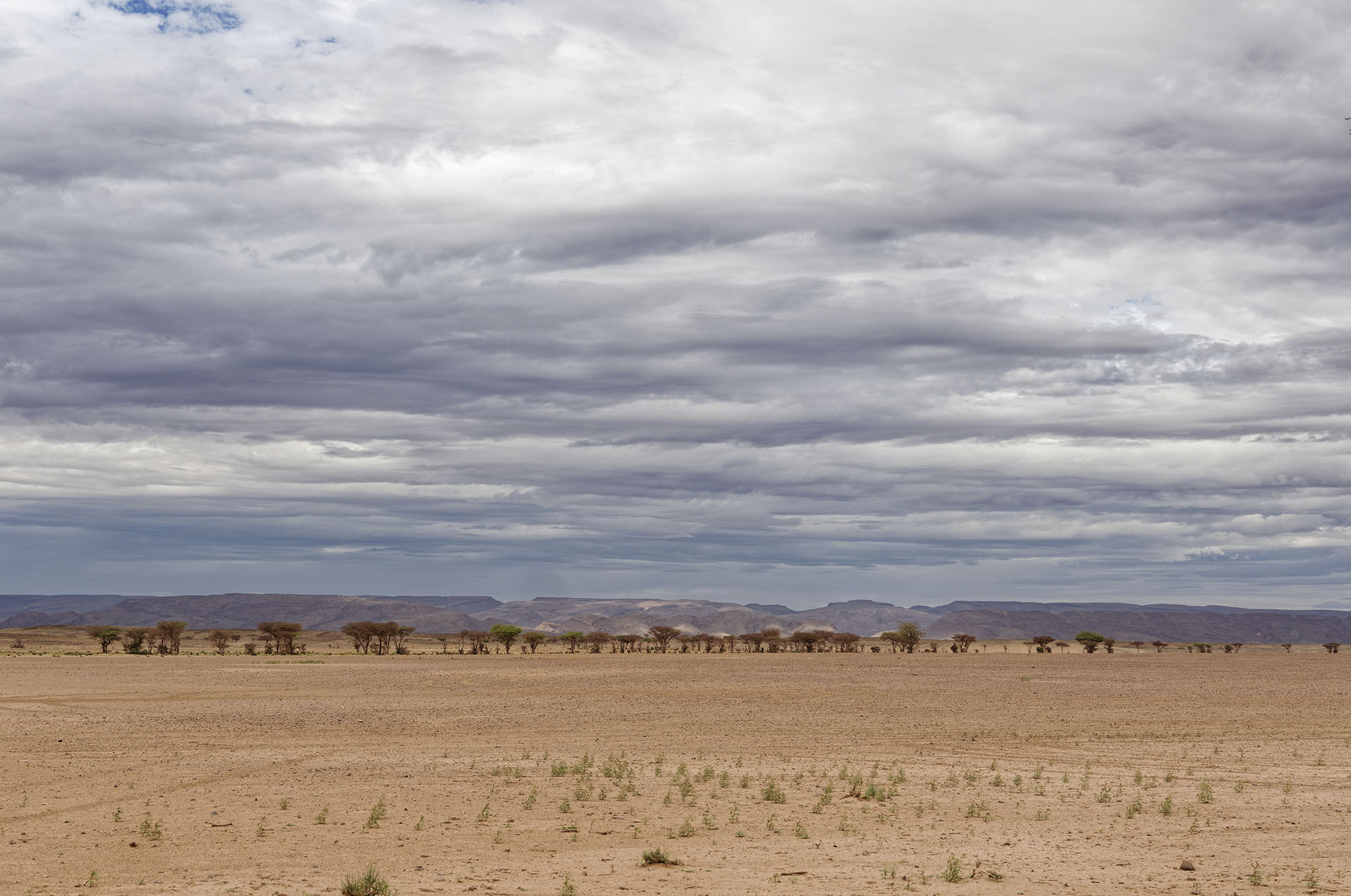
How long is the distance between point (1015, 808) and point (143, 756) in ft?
65.8

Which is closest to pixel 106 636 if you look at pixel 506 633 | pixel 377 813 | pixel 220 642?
pixel 220 642

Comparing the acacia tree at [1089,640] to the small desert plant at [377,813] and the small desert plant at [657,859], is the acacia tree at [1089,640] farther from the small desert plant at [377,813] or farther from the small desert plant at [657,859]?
the small desert plant at [657,859]

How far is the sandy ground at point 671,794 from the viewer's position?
1647cm

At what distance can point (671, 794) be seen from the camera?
893 inches

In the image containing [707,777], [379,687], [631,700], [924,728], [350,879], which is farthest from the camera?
[379,687]

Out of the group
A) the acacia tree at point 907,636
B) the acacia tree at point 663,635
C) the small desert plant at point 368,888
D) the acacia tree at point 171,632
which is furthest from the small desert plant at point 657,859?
the acacia tree at point 907,636

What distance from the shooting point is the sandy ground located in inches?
648

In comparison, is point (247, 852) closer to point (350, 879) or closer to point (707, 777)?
point (350, 879)

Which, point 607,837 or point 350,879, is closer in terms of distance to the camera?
point 350,879

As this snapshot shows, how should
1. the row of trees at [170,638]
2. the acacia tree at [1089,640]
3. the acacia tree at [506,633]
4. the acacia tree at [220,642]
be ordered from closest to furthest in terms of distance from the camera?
the row of trees at [170,638] → the acacia tree at [220,642] → the acacia tree at [506,633] → the acacia tree at [1089,640]

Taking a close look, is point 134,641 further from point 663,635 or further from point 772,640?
point 772,640

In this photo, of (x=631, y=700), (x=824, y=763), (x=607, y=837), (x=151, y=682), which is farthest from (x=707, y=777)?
(x=151, y=682)

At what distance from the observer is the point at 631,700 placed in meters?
48.0

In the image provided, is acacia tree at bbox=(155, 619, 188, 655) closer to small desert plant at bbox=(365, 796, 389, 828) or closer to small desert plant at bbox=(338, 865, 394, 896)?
small desert plant at bbox=(365, 796, 389, 828)
